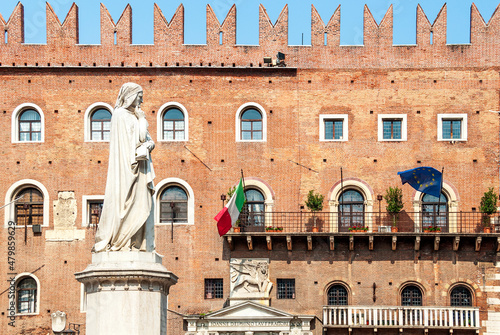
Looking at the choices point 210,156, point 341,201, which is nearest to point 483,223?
point 341,201

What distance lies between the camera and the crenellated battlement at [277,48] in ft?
133

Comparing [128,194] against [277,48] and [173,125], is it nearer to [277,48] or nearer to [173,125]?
[173,125]

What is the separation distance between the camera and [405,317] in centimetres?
3794

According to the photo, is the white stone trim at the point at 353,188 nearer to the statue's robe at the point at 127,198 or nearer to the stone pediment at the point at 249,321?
the stone pediment at the point at 249,321

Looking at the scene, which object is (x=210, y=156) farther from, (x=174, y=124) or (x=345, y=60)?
(x=345, y=60)

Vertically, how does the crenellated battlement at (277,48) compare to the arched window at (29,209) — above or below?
above

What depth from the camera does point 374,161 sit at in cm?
4006

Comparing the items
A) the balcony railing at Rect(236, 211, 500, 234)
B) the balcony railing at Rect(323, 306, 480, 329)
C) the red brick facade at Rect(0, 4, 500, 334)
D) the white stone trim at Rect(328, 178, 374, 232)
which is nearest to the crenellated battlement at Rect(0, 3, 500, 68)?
the red brick facade at Rect(0, 4, 500, 334)

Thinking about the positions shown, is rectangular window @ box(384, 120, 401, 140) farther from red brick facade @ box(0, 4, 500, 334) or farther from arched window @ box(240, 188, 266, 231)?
arched window @ box(240, 188, 266, 231)

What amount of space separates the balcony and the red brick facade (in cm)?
24

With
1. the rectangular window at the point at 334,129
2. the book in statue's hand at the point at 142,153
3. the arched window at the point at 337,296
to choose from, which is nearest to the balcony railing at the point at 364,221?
the arched window at the point at 337,296

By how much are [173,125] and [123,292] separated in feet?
83.3

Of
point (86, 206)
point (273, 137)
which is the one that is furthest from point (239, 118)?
point (86, 206)

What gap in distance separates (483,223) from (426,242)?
2142 mm
